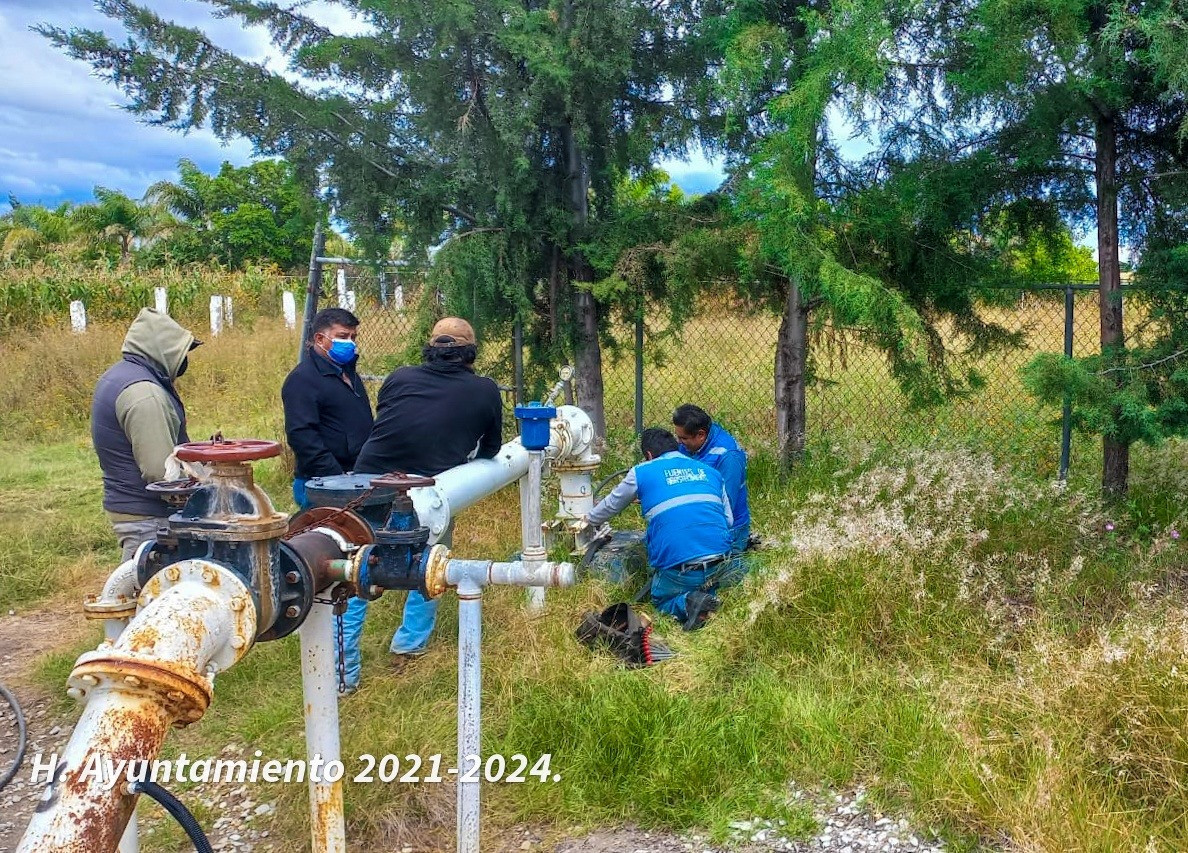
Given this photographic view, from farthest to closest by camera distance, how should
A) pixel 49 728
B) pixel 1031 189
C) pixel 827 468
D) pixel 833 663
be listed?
pixel 827 468 → pixel 1031 189 → pixel 49 728 → pixel 833 663

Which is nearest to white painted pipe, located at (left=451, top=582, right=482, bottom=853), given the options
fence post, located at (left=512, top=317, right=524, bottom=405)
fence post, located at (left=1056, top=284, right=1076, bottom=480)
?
fence post, located at (left=512, top=317, right=524, bottom=405)

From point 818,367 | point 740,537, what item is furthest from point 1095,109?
point 740,537

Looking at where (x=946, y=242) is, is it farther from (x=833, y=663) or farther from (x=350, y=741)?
(x=350, y=741)

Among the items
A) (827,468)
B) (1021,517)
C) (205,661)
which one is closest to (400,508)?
(205,661)

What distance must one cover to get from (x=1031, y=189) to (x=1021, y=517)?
209cm

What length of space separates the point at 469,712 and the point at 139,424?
1.99 metres

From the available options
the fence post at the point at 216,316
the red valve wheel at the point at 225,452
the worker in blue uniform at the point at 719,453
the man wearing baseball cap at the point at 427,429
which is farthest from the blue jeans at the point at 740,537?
the fence post at the point at 216,316

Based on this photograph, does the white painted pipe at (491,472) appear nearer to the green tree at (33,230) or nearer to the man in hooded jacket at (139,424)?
the man in hooded jacket at (139,424)

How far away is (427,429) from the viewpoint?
4223mm

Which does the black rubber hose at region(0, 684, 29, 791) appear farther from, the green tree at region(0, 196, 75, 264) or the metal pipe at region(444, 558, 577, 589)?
the green tree at region(0, 196, 75, 264)

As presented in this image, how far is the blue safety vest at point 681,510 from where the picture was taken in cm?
475

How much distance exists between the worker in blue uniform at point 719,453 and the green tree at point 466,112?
4.49 ft

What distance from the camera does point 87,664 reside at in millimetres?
1721

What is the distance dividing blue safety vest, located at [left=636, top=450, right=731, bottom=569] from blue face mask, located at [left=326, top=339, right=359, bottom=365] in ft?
5.29
